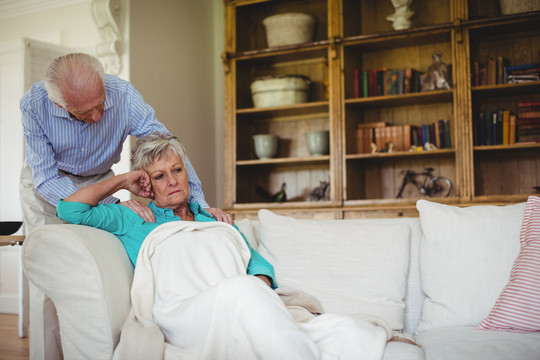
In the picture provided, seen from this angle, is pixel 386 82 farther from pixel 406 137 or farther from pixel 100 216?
pixel 100 216

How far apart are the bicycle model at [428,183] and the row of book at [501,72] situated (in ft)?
2.40

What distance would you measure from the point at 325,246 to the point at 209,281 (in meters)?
0.51

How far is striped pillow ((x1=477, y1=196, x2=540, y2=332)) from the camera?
1.66m

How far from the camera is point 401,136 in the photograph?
3.87 metres

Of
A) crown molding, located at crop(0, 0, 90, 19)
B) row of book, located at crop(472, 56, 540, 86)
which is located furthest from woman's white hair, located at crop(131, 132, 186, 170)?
crown molding, located at crop(0, 0, 90, 19)

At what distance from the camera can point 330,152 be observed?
384 cm

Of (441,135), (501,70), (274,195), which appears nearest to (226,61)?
(274,195)

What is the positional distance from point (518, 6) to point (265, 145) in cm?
202

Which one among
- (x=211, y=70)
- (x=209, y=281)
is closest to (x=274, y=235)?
(x=209, y=281)

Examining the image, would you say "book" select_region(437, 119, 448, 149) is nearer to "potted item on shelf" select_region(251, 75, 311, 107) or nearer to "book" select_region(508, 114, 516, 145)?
"book" select_region(508, 114, 516, 145)

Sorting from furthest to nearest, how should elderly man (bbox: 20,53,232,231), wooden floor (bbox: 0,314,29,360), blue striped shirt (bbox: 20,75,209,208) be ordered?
wooden floor (bbox: 0,314,29,360) < blue striped shirt (bbox: 20,75,209,208) < elderly man (bbox: 20,53,232,231)

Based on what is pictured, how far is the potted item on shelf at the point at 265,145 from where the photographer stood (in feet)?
13.6

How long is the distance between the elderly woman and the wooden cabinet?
187cm

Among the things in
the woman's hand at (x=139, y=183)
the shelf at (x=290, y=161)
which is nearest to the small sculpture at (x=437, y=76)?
the shelf at (x=290, y=161)
